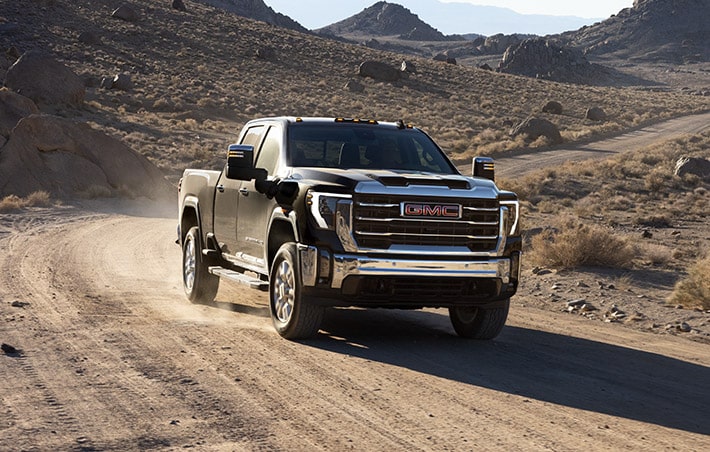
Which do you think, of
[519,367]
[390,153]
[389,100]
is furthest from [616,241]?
[389,100]

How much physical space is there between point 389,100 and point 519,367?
68.7m

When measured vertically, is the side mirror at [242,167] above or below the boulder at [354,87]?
below

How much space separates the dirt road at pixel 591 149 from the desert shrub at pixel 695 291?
83.2ft

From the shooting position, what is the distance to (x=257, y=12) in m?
166

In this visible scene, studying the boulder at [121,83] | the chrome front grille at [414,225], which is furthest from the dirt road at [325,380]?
the boulder at [121,83]

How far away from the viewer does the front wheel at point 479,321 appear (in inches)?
388

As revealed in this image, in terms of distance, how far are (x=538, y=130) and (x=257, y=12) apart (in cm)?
11430

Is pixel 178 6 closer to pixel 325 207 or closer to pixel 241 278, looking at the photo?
pixel 241 278

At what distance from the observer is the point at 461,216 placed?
29.9 ft

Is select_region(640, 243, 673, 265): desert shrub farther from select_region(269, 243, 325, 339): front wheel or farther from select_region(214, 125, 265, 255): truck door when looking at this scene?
select_region(269, 243, 325, 339): front wheel

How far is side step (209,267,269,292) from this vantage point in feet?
33.1

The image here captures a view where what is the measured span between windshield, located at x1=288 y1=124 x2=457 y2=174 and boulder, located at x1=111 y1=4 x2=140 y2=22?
3195 inches

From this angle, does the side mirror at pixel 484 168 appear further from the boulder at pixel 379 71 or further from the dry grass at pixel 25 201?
the boulder at pixel 379 71

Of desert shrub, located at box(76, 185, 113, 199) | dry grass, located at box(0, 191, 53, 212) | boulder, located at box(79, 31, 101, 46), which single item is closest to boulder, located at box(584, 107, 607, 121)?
boulder, located at box(79, 31, 101, 46)
